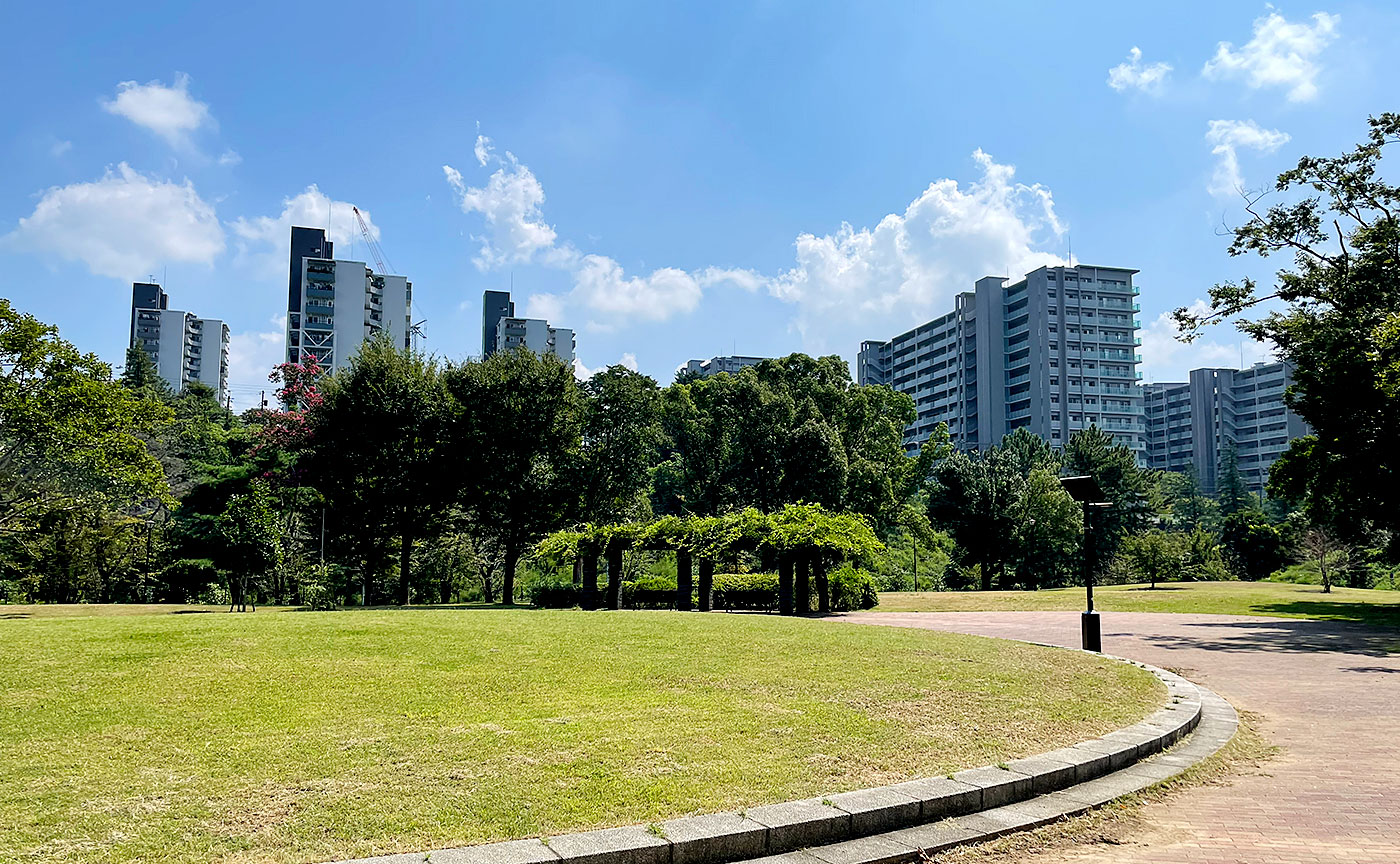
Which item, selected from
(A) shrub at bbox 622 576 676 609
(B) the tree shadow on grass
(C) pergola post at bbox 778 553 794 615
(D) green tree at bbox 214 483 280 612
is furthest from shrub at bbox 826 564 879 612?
(D) green tree at bbox 214 483 280 612

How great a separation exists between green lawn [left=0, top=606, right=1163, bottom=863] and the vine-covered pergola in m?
10.3

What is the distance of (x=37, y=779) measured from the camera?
4.81 meters

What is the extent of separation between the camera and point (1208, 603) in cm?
2862

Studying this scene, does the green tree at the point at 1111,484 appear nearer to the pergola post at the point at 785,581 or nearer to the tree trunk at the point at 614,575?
the pergola post at the point at 785,581

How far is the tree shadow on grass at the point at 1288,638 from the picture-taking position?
15.7m

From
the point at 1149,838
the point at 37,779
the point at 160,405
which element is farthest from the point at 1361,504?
the point at 160,405

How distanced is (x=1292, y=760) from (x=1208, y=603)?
81.6ft

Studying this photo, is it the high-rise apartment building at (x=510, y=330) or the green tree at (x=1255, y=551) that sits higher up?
the high-rise apartment building at (x=510, y=330)

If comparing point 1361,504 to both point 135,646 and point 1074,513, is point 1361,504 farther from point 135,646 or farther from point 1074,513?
point 135,646

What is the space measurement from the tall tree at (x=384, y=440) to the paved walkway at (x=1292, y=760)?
57.3 ft

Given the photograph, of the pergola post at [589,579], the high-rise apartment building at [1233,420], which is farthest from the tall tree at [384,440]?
the high-rise apartment building at [1233,420]

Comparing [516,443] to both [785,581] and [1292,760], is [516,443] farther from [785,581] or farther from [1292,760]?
[1292,760]

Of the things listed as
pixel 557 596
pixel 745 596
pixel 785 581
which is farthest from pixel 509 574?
pixel 785 581

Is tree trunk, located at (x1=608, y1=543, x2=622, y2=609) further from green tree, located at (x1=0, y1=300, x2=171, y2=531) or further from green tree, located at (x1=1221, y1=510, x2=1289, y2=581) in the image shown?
green tree, located at (x1=1221, y1=510, x2=1289, y2=581)
